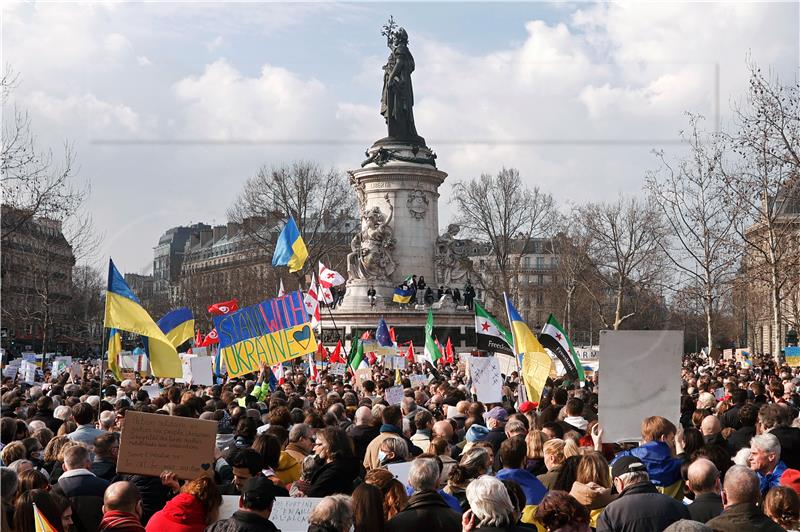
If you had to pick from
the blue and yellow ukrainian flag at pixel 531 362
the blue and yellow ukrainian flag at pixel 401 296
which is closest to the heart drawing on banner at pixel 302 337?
the blue and yellow ukrainian flag at pixel 531 362

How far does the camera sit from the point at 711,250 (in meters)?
40.4

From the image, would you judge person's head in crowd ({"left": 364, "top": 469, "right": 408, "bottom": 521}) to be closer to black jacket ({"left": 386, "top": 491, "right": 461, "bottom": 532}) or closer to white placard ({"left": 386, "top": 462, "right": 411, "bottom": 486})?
black jacket ({"left": 386, "top": 491, "right": 461, "bottom": 532})

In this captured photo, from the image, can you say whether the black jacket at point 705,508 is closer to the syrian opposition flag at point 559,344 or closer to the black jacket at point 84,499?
the black jacket at point 84,499

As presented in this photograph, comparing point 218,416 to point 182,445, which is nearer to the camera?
point 182,445

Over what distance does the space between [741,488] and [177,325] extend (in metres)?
15.5

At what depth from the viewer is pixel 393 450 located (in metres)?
7.81

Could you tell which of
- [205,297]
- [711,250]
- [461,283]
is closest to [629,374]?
[711,250]

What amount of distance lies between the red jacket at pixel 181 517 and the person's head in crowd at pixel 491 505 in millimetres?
1541

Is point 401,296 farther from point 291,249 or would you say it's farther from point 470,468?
point 470,468

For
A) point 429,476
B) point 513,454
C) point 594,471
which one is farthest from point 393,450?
point 594,471

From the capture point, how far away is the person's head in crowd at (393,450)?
7793 mm

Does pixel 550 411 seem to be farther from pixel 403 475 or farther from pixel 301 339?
pixel 301 339

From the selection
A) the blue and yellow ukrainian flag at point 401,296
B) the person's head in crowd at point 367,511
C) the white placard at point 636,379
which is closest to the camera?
the person's head in crowd at point 367,511

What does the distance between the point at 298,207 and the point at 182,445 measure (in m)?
59.0
